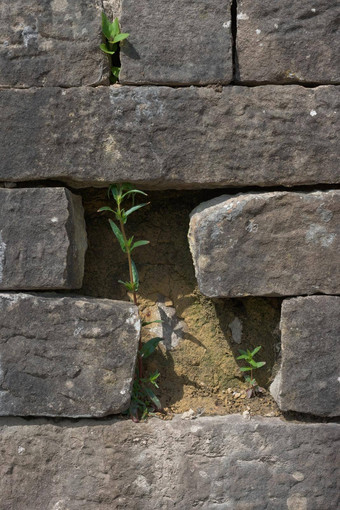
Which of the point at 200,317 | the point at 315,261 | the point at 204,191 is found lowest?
the point at 200,317

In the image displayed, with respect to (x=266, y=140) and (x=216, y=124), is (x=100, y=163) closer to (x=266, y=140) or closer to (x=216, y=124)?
(x=216, y=124)

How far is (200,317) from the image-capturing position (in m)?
2.65

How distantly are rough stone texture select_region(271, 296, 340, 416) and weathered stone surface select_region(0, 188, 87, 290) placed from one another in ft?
3.35

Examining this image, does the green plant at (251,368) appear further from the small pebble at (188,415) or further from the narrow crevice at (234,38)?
the narrow crevice at (234,38)

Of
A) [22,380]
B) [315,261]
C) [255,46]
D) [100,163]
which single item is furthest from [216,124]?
[22,380]

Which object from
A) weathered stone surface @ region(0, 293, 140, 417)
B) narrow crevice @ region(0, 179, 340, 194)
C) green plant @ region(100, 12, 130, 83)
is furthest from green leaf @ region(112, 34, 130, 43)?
weathered stone surface @ region(0, 293, 140, 417)

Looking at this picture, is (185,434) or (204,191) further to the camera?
(204,191)

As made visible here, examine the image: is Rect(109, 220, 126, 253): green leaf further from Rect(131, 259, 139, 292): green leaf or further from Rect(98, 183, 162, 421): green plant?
Rect(131, 259, 139, 292): green leaf

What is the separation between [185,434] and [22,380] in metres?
0.74

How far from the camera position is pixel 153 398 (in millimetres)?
2480

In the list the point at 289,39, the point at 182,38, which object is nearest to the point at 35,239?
the point at 182,38

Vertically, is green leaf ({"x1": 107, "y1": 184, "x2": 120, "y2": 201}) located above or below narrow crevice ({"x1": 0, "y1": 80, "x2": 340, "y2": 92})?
below

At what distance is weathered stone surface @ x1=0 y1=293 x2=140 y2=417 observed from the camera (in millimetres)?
2383

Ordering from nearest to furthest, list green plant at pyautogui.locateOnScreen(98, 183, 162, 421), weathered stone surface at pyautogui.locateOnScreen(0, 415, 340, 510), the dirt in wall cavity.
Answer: weathered stone surface at pyautogui.locateOnScreen(0, 415, 340, 510), green plant at pyautogui.locateOnScreen(98, 183, 162, 421), the dirt in wall cavity
